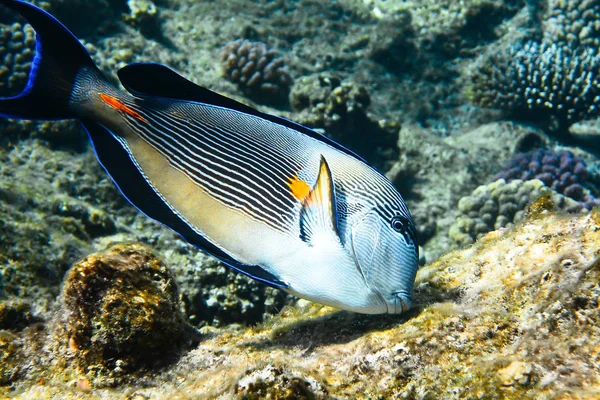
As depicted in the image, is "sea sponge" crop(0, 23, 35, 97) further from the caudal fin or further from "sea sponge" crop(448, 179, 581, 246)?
"sea sponge" crop(448, 179, 581, 246)

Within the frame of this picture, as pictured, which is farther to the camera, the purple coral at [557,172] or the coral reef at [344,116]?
the coral reef at [344,116]

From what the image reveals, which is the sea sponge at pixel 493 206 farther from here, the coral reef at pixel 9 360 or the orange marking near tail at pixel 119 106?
the coral reef at pixel 9 360

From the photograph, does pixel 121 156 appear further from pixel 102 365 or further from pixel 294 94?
pixel 294 94

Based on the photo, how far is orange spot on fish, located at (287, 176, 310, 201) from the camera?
65.6 inches

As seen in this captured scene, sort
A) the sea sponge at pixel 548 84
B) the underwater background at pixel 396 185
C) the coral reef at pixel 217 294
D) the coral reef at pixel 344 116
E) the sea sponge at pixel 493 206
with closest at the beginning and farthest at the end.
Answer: the underwater background at pixel 396 185 → the coral reef at pixel 217 294 → the sea sponge at pixel 493 206 → the coral reef at pixel 344 116 → the sea sponge at pixel 548 84

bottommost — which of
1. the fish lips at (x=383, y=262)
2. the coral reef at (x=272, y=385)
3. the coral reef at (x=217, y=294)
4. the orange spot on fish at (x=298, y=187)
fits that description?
the coral reef at (x=217, y=294)

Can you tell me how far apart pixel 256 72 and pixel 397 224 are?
5.32 m

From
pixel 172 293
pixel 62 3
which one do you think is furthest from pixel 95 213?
pixel 62 3

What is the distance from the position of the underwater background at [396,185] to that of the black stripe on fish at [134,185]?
1.68ft

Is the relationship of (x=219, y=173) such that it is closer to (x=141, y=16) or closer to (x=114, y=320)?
(x=114, y=320)

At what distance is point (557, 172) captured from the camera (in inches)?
226

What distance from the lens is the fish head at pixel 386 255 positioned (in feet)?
5.17

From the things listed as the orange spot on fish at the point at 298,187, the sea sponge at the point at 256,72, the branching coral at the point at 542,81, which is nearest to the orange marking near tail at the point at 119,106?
the orange spot on fish at the point at 298,187

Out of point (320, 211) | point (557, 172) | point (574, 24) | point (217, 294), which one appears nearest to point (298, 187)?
point (320, 211)
